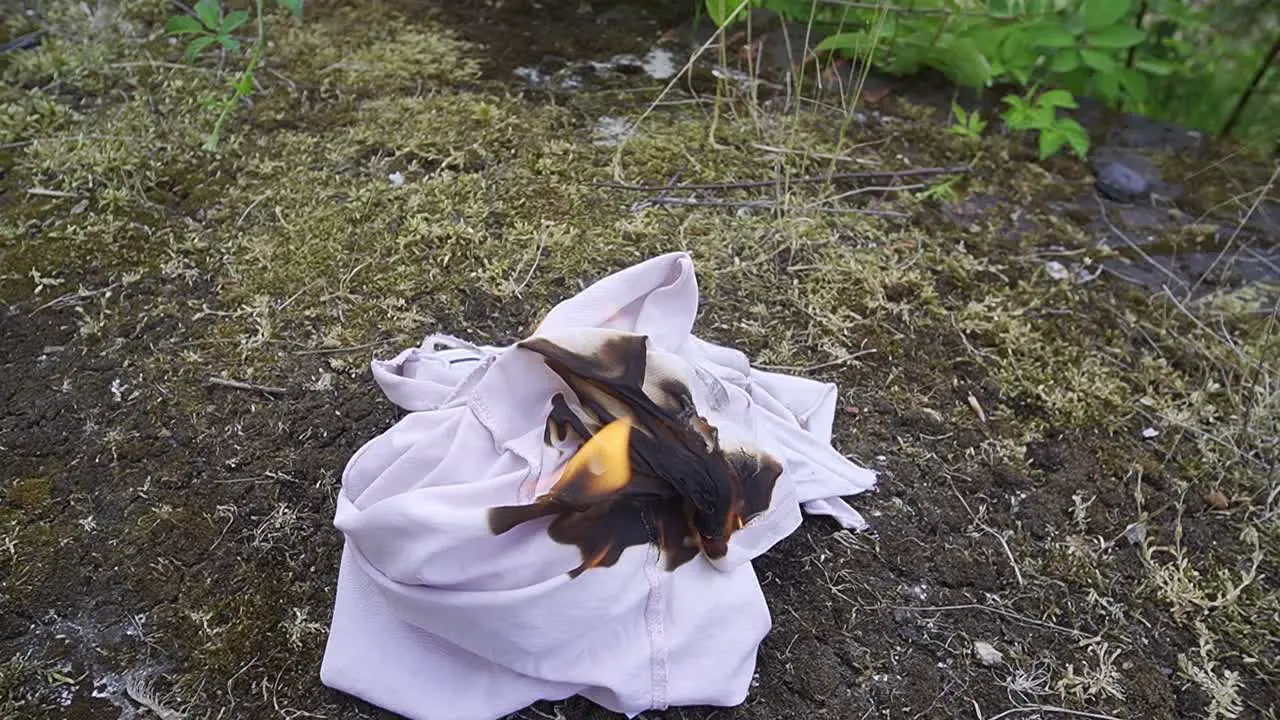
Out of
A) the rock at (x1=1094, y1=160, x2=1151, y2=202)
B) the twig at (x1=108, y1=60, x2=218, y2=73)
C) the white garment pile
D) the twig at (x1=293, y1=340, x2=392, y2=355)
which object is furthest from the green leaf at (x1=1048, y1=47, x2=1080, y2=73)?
the twig at (x1=108, y1=60, x2=218, y2=73)

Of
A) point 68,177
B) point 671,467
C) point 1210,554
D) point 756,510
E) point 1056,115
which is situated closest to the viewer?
point 671,467

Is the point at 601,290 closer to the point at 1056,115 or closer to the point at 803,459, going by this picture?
the point at 803,459

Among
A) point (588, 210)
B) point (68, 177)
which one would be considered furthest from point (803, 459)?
point (68, 177)

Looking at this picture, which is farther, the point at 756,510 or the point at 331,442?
the point at 331,442

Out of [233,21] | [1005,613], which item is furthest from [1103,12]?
[233,21]

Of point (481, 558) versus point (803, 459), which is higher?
point (481, 558)

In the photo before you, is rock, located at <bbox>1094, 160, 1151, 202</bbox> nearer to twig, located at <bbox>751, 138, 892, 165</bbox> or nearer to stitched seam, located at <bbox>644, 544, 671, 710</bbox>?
twig, located at <bbox>751, 138, 892, 165</bbox>
